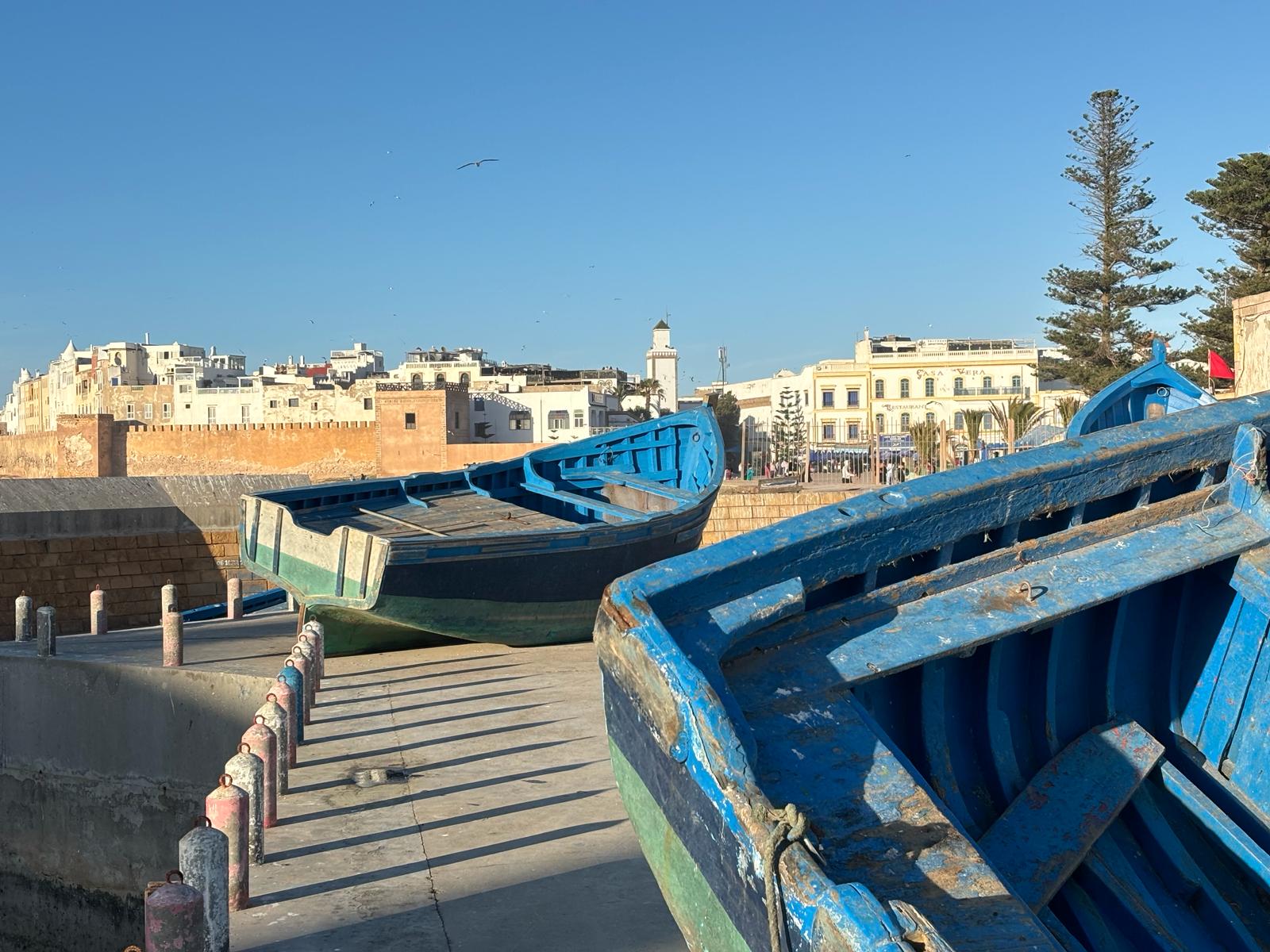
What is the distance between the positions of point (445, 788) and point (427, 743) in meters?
1.10

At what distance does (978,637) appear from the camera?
302cm

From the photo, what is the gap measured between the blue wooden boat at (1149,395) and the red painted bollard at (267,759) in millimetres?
4268

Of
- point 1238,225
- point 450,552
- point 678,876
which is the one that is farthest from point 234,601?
point 1238,225

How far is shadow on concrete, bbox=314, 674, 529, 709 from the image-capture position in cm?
909

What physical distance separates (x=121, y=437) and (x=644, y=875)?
45335 mm

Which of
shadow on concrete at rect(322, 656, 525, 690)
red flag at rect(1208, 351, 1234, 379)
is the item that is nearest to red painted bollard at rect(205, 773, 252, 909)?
shadow on concrete at rect(322, 656, 525, 690)

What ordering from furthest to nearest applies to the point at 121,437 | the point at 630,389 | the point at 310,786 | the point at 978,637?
the point at 630,389 < the point at 121,437 < the point at 310,786 < the point at 978,637

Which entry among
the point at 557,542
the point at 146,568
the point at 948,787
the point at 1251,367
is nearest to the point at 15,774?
the point at 557,542

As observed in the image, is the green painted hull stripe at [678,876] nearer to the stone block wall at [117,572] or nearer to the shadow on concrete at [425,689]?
the shadow on concrete at [425,689]

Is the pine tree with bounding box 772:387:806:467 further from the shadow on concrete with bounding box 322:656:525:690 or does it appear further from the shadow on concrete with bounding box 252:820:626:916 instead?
the shadow on concrete with bounding box 252:820:626:916

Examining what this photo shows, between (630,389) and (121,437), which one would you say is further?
(630,389)

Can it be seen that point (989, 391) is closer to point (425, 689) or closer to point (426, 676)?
point (426, 676)

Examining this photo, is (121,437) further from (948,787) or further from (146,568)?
(948,787)

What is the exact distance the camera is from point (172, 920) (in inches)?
139
